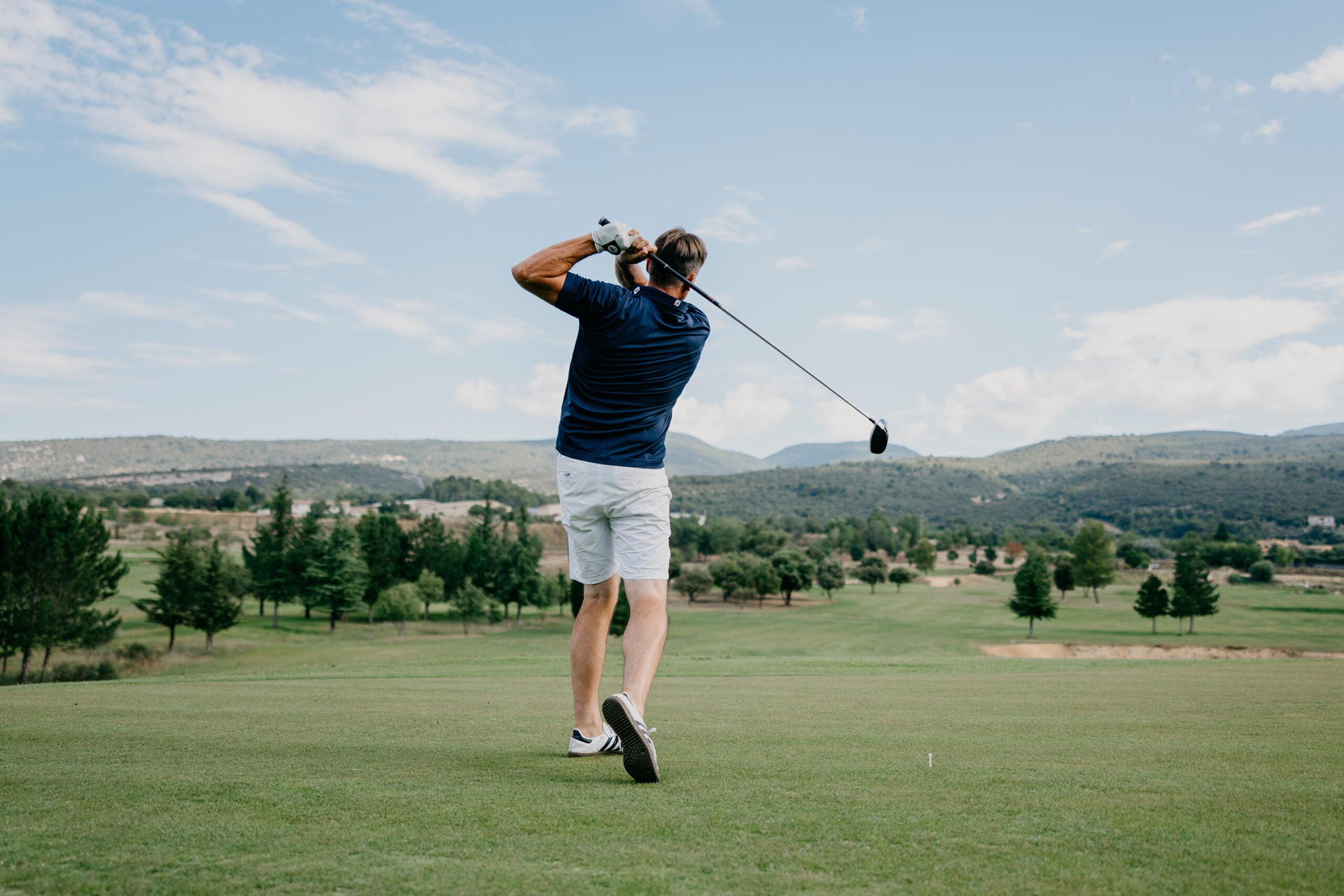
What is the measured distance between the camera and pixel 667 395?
15.1 ft

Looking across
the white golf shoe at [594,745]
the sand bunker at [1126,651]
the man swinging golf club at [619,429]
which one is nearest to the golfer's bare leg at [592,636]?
the man swinging golf club at [619,429]

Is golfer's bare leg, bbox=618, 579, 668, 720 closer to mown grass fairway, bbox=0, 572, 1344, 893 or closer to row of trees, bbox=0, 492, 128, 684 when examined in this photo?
mown grass fairway, bbox=0, 572, 1344, 893

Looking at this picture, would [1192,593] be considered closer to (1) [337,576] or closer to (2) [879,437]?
(2) [879,437]

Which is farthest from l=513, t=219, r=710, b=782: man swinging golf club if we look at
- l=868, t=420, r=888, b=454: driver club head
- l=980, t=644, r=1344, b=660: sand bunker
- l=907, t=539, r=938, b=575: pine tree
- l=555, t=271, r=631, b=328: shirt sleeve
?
l=907, t=539, r=938, b=575: pine tree

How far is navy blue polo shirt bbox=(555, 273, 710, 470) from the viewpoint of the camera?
4328 millimetres

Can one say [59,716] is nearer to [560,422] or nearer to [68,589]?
[560,422]

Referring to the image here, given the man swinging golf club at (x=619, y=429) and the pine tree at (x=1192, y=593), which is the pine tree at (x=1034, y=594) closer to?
the pine tree at (x=1192, y=593)

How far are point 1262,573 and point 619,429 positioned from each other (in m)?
103

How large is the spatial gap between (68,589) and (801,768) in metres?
44.5

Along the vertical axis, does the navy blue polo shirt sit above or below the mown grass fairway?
above

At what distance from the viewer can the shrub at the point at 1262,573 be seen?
281 feet

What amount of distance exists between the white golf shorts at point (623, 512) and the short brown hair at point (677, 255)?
3.49ft

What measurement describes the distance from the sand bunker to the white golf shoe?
33.4m

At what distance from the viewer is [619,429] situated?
14.6 ft
